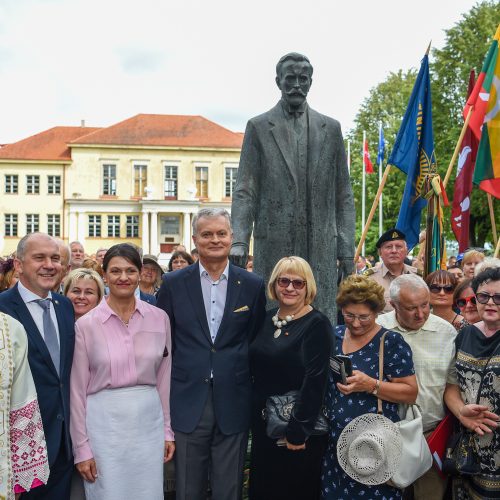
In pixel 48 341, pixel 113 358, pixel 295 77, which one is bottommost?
pixel 113 358

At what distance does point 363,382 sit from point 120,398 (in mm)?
1506

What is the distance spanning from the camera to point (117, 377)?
414 cm

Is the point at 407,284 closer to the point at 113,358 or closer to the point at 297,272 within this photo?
the point at 297,272

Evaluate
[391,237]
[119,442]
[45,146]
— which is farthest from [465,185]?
[45,146]

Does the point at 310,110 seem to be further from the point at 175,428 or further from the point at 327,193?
the point at 175,428

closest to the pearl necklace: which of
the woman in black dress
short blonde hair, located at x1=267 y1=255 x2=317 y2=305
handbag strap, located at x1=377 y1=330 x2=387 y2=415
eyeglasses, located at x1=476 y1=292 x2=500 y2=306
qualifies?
the woman in black dress

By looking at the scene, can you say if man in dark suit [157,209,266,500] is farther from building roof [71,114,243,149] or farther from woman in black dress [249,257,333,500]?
building roof [71,114,243,149]

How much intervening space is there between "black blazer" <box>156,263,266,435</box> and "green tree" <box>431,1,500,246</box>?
87.9 feet

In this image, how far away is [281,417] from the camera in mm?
4195

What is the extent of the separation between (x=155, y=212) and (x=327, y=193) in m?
56.6

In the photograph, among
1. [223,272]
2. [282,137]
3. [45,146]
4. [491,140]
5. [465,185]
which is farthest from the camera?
[45,146]

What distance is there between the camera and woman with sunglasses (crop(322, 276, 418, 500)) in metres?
4.18

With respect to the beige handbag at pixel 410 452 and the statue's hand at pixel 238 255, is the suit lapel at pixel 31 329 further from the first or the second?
the beige handbag at pixel 410 452

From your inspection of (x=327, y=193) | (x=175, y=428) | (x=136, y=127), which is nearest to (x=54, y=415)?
(x=175, y=428)
